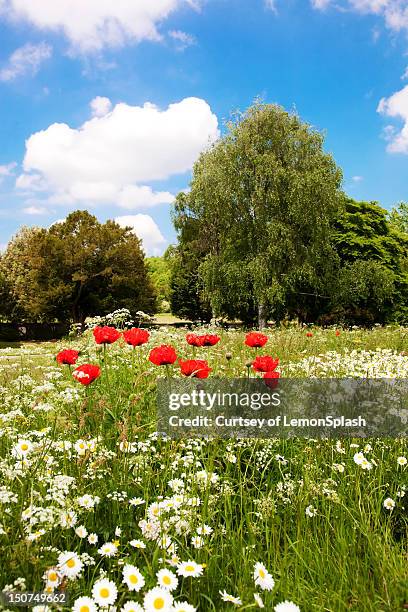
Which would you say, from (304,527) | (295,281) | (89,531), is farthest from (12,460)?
(295,281)

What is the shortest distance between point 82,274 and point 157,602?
108ft

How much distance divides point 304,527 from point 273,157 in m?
20.3

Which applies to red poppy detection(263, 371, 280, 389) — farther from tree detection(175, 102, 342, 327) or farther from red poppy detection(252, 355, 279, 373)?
tree detection(175, 102, 342, 327)

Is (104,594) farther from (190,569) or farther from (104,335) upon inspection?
(104,335)

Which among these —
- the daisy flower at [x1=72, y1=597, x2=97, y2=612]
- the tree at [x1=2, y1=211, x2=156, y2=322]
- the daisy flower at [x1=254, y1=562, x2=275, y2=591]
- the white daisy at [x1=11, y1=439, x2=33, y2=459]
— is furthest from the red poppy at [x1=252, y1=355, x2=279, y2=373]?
the tree at [x1=2, y1=211, x2=156, y2=322]

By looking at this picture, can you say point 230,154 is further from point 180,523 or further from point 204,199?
point 180,523

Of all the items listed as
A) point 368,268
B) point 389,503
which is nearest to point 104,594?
point 389,503

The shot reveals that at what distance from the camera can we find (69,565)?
74.8 inches

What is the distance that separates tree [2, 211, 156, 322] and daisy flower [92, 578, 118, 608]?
31683 mm

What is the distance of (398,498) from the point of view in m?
3.52

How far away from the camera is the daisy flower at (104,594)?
1.71 metres

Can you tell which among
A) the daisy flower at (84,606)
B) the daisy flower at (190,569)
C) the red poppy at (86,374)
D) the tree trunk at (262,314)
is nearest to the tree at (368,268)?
the tree trunk at (262,314)

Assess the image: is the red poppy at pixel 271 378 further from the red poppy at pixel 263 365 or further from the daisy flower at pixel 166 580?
the daisy flower at pixel 166 580

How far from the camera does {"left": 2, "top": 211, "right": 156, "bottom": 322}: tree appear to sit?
33.0 meters
